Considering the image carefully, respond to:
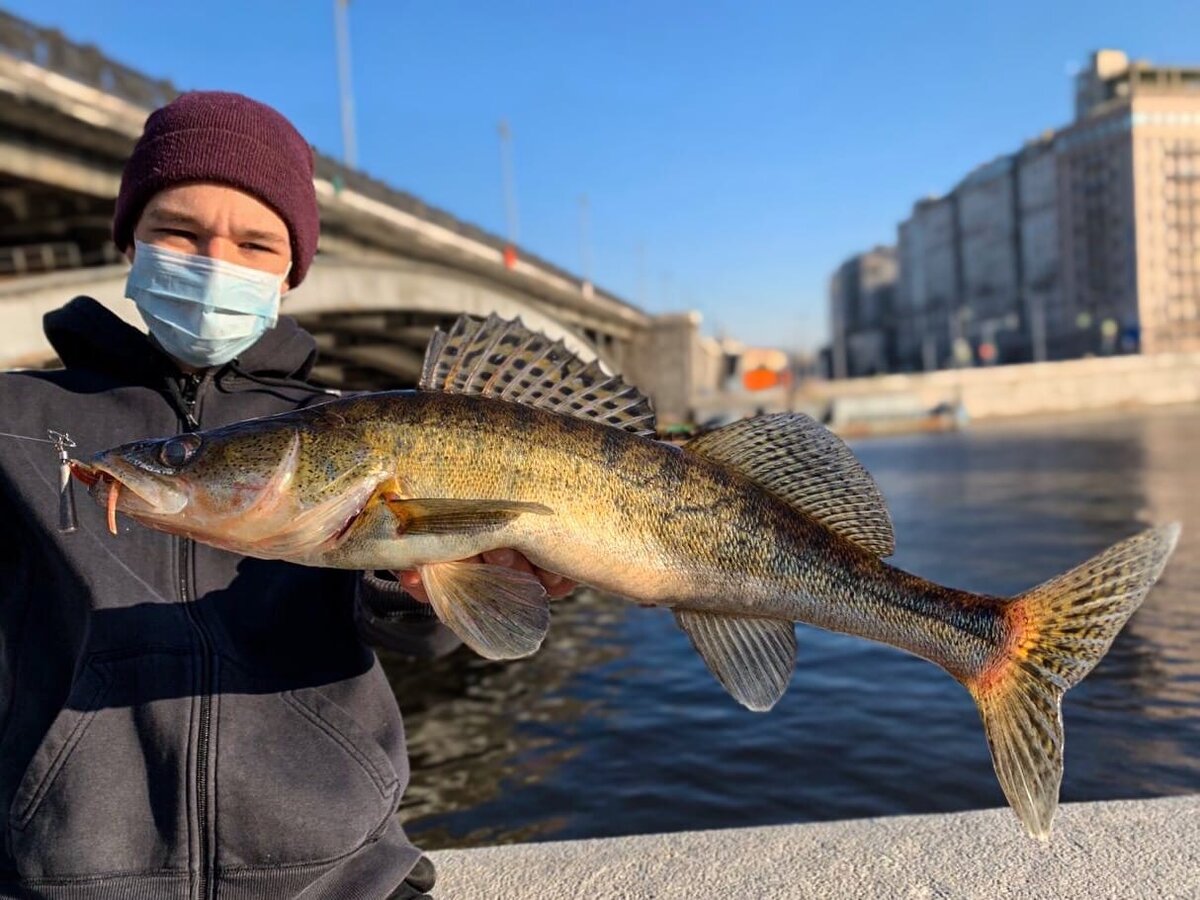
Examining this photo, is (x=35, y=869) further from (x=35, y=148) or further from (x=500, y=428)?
(x=35, y=148)

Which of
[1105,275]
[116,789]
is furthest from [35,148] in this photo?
[1105,275]

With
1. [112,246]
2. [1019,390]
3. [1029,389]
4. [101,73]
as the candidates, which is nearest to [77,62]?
[101,73]

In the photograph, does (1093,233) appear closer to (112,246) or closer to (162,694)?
(112,246)

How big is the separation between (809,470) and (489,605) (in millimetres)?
1130

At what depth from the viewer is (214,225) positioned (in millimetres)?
3053

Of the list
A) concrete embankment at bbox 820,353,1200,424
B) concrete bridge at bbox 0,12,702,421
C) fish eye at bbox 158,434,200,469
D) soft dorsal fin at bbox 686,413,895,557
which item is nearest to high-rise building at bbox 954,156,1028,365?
concrete embankment at bbox 820,353,1200,424

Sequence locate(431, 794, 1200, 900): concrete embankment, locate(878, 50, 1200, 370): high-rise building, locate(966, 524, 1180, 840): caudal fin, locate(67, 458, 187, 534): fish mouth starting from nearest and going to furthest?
locate(67, 458, 187, 534): fish mouth → locate(966, 524, 1180, 840): caudal fin → locate(431, 794, 1200, 900): concrete embankment → locate(878, 50, 1200, 370): high-rise building

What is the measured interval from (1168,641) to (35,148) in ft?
63.3

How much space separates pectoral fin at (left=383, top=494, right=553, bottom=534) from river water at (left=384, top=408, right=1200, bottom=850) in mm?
5548

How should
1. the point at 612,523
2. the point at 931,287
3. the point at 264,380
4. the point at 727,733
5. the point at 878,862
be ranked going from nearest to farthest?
1. the point at 612,523
2. the point at 264,380
3. the point at 878,862
4. the point at 727,733
5. the point at 931,287

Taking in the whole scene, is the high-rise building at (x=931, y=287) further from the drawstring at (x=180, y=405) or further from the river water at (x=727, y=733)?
the drawstring at (x=180, y=405)

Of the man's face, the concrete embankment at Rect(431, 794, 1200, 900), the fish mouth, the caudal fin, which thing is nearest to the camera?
the fish mouth

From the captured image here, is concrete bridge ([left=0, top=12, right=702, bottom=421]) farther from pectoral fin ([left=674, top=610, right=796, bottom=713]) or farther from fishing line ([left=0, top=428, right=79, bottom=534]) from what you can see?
fishing line ([left=0, top=428, right=79, bottom=534])

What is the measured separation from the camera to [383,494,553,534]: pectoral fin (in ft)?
8.16
